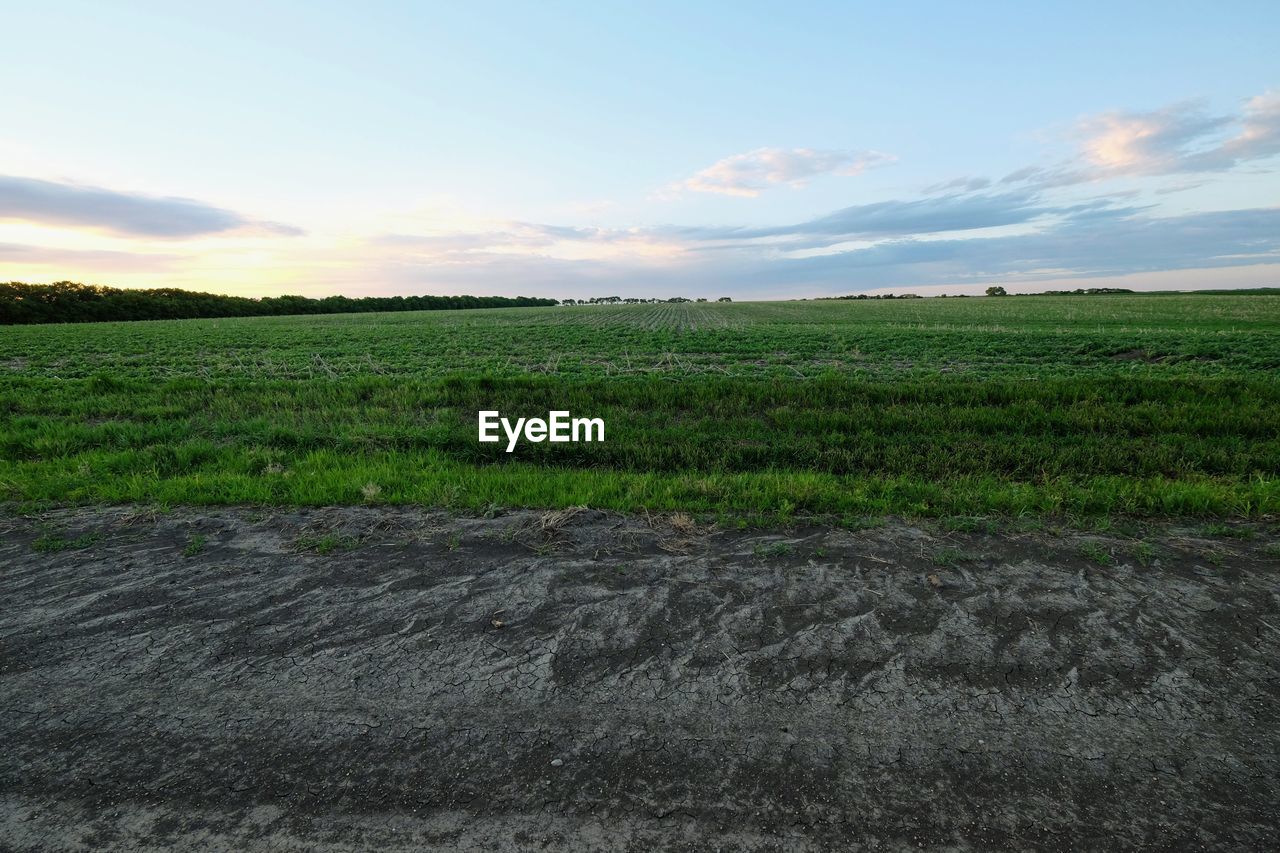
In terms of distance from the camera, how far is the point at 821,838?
2.52m

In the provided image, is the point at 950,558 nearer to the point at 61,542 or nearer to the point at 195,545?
the point at 195,545

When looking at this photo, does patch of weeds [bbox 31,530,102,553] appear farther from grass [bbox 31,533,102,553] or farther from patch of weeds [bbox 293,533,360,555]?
patch of weeds [bbox 293,533,360,555]

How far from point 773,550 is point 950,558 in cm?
140

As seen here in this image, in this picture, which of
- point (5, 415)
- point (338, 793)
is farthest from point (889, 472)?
point (5, 415)

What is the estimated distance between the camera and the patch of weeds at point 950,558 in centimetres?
486

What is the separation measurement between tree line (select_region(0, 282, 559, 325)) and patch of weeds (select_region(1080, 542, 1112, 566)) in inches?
3912

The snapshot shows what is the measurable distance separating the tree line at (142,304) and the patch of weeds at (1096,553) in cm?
9937

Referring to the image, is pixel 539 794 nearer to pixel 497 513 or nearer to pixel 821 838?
pixel 821 838

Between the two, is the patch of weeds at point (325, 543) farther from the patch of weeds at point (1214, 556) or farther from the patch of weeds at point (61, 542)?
the patch of weeds at point (1214, 556)

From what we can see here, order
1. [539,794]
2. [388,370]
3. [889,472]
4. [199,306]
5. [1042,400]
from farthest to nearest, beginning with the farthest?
1. [199,306]
2. [388,370]
3. [1042,400]
4. [889,472]
5. [539,794]

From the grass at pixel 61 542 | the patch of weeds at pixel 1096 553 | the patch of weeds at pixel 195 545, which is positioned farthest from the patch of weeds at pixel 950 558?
the grass at pixel 61 542

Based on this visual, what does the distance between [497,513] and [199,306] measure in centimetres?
11426

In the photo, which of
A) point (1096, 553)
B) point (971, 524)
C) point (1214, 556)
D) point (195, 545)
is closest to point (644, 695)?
point (971, 524)

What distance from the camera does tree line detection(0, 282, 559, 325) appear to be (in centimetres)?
7350
